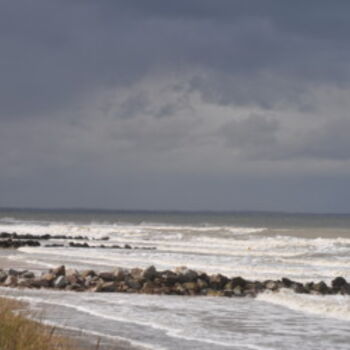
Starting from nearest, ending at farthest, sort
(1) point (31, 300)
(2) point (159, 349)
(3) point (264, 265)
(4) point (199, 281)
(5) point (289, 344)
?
(2) point (159, 349)
(5) point (289, 344)
(1) point (31, 300)
(4) point (199, 281)
(3) point (264, 265)

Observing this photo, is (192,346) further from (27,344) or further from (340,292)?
(340,292)

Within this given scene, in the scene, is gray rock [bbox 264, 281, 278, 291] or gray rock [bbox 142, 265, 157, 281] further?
gray rock [bbox 142, 265, 157, 281]

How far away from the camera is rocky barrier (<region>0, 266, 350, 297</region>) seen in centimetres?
2078

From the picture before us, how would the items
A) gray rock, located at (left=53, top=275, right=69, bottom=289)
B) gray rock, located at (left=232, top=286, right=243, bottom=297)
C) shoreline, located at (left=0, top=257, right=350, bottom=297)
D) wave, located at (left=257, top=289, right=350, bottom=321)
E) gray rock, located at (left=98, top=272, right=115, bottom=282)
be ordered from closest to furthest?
1. wave, located at (left=257, top=289, right=350, bottom=321)
2. gray rock, located at (left=232, top=286, right=243, bottom=297)
3. shoreline, located at (left=0, top=257, right=350, bottom=297)
4. gray rock, located at (left=53, top=275, right=69, bottom=289)
5. gray rock, located at (left=98, top=272, right=115, bottom=282)

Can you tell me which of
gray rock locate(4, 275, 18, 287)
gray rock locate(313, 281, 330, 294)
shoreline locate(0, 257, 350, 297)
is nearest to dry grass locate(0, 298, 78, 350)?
shoreline locate(0, 257, 350, 297)

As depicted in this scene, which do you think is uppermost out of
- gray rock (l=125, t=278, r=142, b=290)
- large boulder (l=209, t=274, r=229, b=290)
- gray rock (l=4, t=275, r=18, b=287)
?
large boulder (l=209, t=274, r=229, b=290)

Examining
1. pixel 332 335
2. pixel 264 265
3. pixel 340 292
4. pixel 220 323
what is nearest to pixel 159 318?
pixel 220 323

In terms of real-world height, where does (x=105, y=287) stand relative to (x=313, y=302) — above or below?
below

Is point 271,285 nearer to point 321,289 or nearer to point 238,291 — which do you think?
point 238,291

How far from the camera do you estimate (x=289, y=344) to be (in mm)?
12453

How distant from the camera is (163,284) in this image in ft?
71.2

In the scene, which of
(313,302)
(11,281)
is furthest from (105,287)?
(313,302)

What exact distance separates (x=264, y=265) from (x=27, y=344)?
23.4 metres

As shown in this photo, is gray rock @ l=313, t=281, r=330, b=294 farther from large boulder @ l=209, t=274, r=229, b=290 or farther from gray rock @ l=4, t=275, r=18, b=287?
gray rock @ l=4, t=275, r=18, b=287
